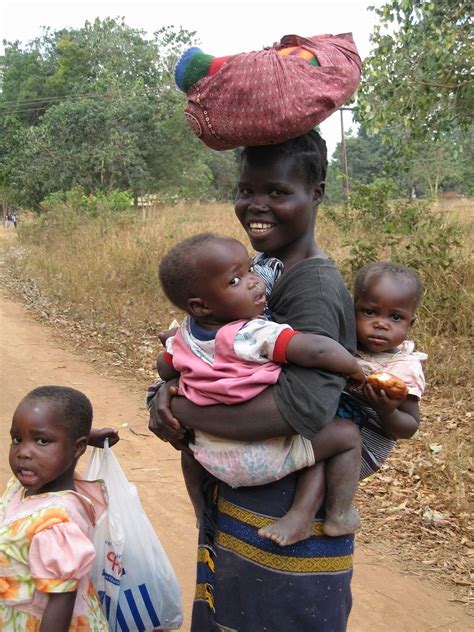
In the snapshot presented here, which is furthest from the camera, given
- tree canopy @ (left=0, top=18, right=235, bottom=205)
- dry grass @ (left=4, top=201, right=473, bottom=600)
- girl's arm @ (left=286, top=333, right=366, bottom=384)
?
tree canopy @ (left=0, top=18, right=235, bottom=205)

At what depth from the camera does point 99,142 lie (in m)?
21.0

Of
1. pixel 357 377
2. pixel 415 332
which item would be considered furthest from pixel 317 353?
pixel 415 332

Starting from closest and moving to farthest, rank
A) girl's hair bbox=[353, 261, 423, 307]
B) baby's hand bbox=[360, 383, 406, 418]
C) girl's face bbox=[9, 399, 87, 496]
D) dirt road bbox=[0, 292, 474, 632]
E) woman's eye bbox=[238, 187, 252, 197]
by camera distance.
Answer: baby's hand bbox=[360, 383, 406, 418] → woman's eye bbox=[238, 187, 252, 197] → girl's hair bbox=[353, 261, 423, 307] → girl's face bbox=[9, 399, 87, 496] → dirt road bbox=[0, 292, 474, 632]

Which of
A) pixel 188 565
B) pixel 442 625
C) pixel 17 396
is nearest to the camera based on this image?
pixel 442 625

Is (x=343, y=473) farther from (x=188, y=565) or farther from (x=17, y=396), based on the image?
(x=17, y=396)

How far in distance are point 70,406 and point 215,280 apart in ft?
2.32

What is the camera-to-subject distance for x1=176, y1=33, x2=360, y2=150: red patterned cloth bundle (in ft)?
4.68

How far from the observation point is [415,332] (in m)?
6.00

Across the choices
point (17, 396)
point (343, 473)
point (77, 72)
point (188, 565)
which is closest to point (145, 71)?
point (77, 72)

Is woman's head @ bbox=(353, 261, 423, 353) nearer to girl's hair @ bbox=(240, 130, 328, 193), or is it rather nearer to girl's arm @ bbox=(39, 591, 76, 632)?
girl's hair @ bbox=(240, 130, 328, 193)

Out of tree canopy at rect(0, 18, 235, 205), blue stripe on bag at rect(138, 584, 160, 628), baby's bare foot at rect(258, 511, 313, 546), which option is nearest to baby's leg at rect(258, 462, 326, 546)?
baby's bare foot at rect(258, 511, 313, 546)

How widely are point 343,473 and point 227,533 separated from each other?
329 millimetres

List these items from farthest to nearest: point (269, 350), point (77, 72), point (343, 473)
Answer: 1. point (77, 72)
2. point (343, 473)
3. point (269, 350)

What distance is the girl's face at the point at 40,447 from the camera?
1.85 m
